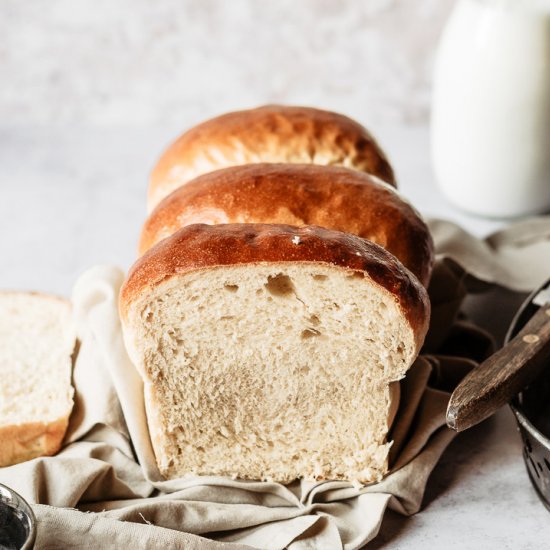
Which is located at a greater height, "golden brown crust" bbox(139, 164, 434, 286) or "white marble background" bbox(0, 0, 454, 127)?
"golden brown crust" bbox(139, 164, 434, 286)

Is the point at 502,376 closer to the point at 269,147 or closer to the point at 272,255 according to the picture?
the point at 272,255

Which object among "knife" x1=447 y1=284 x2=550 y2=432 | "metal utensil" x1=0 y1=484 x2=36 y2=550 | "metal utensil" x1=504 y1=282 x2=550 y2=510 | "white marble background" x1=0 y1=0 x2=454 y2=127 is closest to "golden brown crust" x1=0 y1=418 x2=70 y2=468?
"metal utensil" x1=0 y1=484 x2=36 y2=550

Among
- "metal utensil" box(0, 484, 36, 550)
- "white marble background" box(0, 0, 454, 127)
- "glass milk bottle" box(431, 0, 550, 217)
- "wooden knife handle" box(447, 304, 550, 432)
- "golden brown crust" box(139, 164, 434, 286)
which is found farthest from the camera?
"white marble background" box(0, 0, 454, 127)

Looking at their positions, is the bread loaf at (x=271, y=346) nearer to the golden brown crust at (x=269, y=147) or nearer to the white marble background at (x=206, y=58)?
the golden brown crust at (x=269, y=147)

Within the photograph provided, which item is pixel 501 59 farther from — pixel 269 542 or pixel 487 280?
pixel 269 542

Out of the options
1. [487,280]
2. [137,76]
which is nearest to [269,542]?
[487,280]

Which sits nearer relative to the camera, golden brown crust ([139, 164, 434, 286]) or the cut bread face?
the cut bread face

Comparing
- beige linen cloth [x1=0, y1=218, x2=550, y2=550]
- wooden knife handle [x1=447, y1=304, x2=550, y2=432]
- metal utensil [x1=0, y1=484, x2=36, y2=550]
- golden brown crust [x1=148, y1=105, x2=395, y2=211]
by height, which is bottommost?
beige linen cloth [x1=0, y1=218, x2=550, y2=550]

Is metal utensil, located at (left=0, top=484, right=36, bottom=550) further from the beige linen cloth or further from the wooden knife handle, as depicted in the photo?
the wooden knife handle
